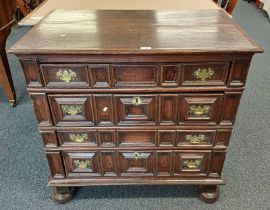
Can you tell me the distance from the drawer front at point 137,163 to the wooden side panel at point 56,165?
0.02 metres

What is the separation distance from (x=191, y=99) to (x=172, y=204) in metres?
0.59

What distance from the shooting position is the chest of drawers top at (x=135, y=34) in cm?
94

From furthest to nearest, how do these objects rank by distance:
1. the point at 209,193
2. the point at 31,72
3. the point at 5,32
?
the point at 5,32 → the point at 209,193 → the point at 31,72

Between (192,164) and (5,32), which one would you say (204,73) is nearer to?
(192,164)

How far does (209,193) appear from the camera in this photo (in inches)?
53.2

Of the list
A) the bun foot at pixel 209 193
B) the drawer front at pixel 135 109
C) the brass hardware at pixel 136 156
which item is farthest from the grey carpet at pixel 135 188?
the drawer front at pixel 135 109

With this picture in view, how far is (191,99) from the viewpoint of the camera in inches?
42.0

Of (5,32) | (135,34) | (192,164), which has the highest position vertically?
(135,34)

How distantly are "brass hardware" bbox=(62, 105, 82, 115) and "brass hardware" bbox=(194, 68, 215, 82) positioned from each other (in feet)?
1.53

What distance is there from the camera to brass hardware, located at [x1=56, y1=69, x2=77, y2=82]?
100 centimetres

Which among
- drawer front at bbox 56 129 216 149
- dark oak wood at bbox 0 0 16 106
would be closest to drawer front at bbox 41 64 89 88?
drawer front at bbox 56 129 216 149

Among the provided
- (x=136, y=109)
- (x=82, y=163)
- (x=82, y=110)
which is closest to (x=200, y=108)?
(x=136, y=109)

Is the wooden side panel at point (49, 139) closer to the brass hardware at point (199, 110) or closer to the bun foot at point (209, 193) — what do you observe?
the brass hardware at point (199, 110)

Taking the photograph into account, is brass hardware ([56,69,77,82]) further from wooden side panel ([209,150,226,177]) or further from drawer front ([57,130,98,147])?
wooden side panel ([209,150,226,177])
